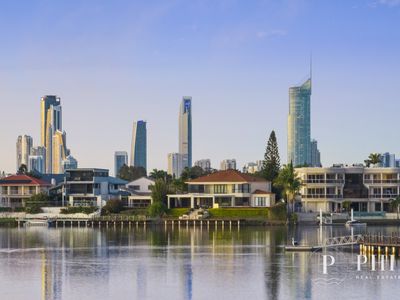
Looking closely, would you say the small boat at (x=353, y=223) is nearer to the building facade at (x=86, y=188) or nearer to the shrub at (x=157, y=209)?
the shrub at (x=157, y=209)

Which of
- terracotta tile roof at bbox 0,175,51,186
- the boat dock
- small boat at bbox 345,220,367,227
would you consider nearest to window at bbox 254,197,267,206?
small boat at bbox 345,220,367,227

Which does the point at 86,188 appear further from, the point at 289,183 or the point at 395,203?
the point at 395,203

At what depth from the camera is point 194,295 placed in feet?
177

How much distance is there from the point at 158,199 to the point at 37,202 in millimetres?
20350

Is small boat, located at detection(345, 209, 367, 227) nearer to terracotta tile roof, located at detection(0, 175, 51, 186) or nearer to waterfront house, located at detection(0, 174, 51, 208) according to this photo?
waterfront house, located at detection(0, 174, 51, 208)

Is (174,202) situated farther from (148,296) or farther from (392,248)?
(148,296)

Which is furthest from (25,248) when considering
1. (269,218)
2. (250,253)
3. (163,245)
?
(269,218)

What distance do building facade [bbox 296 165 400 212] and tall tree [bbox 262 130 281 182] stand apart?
14.2m

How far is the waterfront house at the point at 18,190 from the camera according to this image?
144500 millimetres

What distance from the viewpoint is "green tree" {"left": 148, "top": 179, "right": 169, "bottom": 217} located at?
12838 centimetres

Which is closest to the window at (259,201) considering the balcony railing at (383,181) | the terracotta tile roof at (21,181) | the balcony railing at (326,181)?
the balcony railing at (326,181)

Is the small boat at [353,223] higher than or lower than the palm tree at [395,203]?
lower

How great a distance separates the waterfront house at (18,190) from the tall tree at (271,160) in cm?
3562

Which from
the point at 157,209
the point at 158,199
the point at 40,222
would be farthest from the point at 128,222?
the point at 40,222
